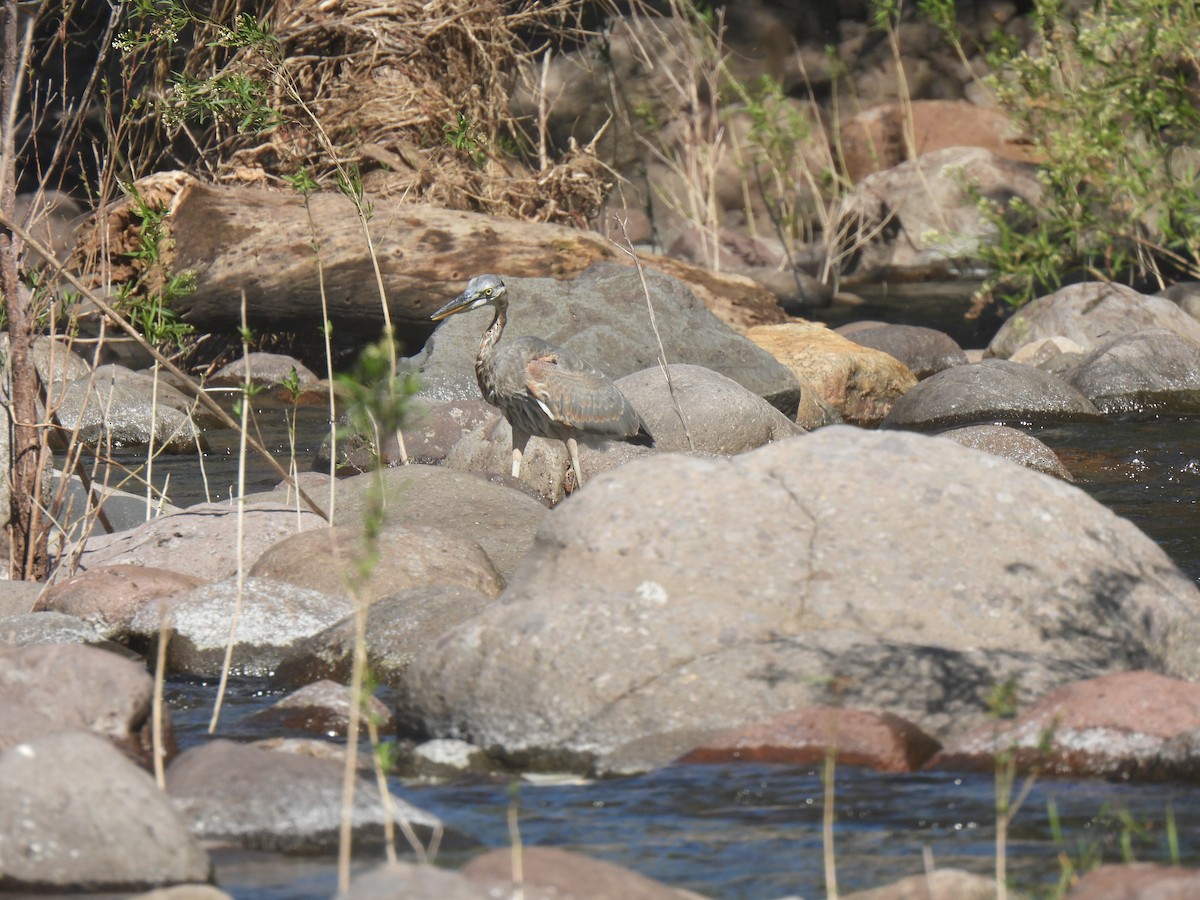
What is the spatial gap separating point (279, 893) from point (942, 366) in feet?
35.5

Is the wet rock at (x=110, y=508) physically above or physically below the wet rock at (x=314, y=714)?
below

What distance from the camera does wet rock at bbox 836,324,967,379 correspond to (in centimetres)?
1363

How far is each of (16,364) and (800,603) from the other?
311 centimetres

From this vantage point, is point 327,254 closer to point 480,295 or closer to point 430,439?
point 430,439

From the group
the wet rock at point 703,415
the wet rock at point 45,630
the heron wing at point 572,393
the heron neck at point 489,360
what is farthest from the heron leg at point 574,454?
the wet rock at point 45,630

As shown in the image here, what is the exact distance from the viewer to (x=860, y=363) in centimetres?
1212

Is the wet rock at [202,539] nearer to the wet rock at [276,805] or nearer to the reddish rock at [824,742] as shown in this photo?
the wet rock at [276,805]

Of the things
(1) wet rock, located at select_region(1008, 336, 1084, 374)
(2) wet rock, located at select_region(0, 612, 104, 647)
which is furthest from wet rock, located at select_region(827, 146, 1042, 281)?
(2) wet rock, located at select_region(0, 612, 104, 647)

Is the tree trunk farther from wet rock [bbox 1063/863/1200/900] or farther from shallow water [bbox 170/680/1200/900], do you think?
wet rock [bbox 1063/863/1200/900]

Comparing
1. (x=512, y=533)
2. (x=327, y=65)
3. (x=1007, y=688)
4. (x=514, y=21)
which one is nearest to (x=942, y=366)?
(x=514, y=21)

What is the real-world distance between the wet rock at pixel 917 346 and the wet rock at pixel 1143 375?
1.52m

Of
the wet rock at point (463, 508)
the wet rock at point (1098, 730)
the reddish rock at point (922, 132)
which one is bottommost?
the wet rock at point (463, 508)

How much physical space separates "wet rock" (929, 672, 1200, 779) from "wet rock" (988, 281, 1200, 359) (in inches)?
353

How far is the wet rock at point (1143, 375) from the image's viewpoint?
11.6 metres
